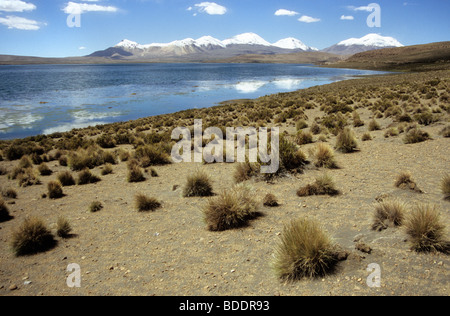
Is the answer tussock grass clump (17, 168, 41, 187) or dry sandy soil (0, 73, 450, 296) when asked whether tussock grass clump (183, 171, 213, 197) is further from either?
tussock grass clump (17, 168, 41, 187)

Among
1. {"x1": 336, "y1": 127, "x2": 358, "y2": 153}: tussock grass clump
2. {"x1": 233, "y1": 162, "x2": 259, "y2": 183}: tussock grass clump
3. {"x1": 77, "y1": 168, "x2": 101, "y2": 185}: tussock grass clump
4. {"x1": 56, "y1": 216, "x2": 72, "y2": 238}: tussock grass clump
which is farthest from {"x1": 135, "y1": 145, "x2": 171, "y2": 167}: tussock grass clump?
{"x1": 336, "y1": 127, "x2": 358, "y2": 153}: tussock grass clump

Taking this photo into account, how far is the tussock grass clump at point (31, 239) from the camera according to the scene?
5.59 meters

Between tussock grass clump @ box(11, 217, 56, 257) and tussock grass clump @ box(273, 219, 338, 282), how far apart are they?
4948 mm

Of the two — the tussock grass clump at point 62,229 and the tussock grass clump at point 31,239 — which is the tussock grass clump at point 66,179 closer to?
the tussock grass clump at point 62,229

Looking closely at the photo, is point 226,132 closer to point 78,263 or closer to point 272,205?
point 272,205

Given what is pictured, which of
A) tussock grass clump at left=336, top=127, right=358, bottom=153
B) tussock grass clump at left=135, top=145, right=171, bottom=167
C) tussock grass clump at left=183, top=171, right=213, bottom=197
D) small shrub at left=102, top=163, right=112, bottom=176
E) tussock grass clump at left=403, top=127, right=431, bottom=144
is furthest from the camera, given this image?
tussock grass clump at left=135, top=145, right=171, bottom=167

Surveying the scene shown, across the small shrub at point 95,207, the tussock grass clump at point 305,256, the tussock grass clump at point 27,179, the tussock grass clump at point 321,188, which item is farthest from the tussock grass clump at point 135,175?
the tussock grass clump at point 305,256

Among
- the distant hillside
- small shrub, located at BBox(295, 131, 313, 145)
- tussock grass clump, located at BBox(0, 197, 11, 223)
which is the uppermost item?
the distant hillside

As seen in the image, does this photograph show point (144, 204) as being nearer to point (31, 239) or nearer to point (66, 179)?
point (31, 239)

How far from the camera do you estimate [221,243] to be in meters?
5.25

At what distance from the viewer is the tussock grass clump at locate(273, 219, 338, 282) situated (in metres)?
3.82

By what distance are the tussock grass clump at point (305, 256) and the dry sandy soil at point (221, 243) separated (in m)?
0.13

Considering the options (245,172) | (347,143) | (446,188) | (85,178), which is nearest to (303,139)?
(347,143)

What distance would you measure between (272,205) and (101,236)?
13.3 ft
